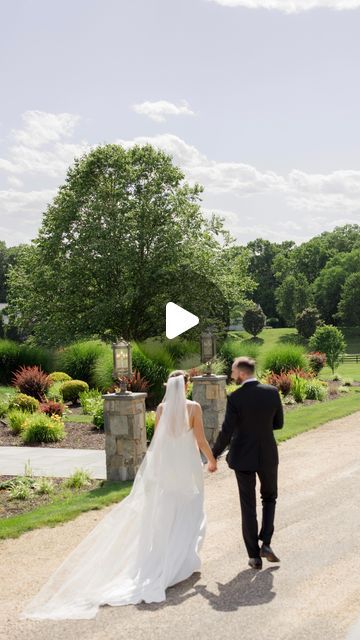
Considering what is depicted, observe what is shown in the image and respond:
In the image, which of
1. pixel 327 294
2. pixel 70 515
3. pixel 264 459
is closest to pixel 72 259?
pixel 70 515

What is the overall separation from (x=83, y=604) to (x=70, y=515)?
332 cm

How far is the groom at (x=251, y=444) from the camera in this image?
7184 mm

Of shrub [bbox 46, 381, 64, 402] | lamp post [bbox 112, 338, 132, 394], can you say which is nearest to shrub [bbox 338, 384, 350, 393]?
shrub [bbox 46, 381, 64, 402]

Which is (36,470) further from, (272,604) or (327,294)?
(327,294)

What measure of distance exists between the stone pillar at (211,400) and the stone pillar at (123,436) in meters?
3.25

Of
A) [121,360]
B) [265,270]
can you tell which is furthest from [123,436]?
[265,270]

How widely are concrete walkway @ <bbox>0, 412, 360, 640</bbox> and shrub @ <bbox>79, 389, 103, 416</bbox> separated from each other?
880cm

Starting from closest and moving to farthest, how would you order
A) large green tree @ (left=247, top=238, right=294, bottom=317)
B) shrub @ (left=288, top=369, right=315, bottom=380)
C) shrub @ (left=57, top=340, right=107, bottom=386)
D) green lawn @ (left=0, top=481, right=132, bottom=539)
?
green lawn @ (left=0, top=481, right=132, bottom=539) → shrub @ (left=288, top=369, right=315, bottom=380) → shrub @ (left=57, top=340, right=107, bottom=386) → large green tree @ (left=247, top=238, right=294, bottom=317)

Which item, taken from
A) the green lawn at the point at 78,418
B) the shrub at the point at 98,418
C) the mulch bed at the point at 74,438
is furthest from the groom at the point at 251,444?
the green lawn at the point at 78,418

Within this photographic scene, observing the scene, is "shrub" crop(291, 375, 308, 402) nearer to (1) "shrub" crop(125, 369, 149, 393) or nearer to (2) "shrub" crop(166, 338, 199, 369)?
(2) "shrub" crop(166, 338, 199, 369)

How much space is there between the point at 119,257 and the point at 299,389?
609 inches

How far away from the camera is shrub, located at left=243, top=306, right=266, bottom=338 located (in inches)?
3167

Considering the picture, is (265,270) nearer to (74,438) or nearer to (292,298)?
(292,298)

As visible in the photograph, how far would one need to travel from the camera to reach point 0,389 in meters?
25.2
